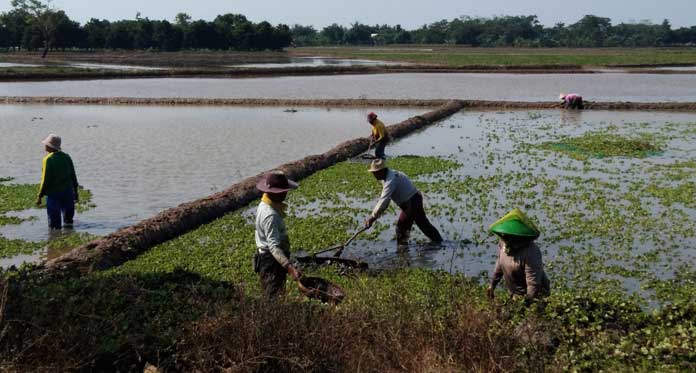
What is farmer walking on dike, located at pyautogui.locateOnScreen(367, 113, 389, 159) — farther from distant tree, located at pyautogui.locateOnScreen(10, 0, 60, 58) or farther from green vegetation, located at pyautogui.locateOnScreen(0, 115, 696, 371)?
distant tree, located at pyautogui.locateOnScreen(10, 0, 60, 58)

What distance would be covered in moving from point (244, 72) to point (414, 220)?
44.6 meters

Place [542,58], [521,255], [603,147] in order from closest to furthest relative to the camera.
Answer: [521,255], [603,147], [542,58]

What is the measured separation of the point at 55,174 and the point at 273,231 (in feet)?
21.4

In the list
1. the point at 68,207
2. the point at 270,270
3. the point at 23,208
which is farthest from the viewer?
the point at 23,208

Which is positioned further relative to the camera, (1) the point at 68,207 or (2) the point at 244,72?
(2) the point at 244,72

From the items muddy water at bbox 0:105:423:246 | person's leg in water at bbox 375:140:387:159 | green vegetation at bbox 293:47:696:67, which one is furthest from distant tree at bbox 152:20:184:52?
person's leg in water at bbox 375:140:387:159

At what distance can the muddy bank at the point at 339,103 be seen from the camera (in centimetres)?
3098

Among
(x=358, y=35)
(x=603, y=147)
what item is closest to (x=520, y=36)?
(x=358, y=35)

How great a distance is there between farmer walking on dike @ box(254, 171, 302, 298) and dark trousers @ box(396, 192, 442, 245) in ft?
11.6

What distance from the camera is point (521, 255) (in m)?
6.55

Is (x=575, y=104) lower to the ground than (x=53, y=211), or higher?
higher

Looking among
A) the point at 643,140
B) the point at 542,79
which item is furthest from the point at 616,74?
the point at 643,140

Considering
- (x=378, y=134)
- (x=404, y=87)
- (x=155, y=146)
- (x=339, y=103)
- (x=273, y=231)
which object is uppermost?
(x=273, y=231)

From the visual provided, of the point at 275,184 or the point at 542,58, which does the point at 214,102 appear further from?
the point at 542,58
